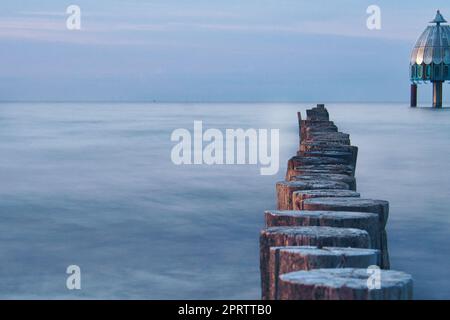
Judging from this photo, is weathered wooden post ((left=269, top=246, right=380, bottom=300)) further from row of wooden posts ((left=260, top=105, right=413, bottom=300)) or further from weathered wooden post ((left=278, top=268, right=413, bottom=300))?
weathered wooden post ((left=278, top=268, right=413, bottom=300))

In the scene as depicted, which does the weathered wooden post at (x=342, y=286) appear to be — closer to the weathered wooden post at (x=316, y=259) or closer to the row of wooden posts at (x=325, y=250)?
the row of wooden posts at (x=325, y=250)

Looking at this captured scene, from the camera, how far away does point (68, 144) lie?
2258 cm

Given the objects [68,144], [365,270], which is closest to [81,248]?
[365,270]

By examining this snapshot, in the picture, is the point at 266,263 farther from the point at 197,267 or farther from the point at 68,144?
the point at 68,144

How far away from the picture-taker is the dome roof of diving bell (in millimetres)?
64062

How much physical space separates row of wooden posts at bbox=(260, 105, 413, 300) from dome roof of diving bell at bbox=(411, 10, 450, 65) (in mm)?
61201

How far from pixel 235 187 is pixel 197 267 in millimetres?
5470

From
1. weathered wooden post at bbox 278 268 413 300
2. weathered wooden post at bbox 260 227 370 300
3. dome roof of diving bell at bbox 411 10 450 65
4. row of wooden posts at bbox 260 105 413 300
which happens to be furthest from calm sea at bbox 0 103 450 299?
dome roof of diving bell at bbox 411 10 450 65

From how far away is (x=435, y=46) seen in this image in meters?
64.5

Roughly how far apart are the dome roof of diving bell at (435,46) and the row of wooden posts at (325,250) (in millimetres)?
61201

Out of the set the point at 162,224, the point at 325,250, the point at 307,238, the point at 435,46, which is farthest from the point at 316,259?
the point at 435,46

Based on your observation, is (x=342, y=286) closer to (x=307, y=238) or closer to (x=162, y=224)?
(x=307, y=238)

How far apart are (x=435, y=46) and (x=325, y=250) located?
63616mm

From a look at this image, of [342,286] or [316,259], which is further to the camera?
[316,259]
